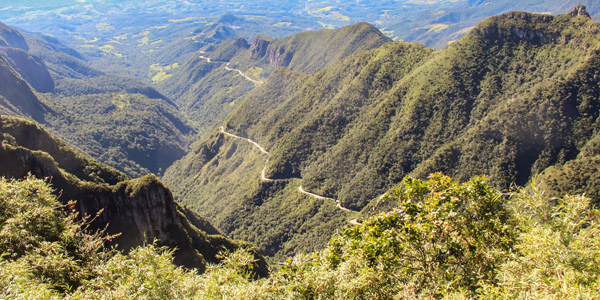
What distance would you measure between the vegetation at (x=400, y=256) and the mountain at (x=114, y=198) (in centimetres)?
3197

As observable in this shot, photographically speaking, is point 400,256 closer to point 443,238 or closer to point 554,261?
point 443,238

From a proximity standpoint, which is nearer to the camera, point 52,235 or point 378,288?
point 378,288

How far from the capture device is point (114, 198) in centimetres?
5962

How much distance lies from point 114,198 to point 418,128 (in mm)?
104350

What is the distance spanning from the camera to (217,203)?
161000 millimetres

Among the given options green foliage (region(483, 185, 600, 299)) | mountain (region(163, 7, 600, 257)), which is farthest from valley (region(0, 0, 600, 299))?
mountain (region(163, 7, 600, 257))

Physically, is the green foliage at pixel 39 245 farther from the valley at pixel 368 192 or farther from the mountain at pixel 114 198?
the mountain at pixel 114 198

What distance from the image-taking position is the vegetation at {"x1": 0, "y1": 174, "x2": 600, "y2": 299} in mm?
15352

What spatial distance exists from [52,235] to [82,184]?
4430cm

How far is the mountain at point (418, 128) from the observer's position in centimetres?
10025

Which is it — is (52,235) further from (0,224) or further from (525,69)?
(525,69)

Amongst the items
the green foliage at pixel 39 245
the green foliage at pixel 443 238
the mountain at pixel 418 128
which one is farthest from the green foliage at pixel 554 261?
the mountain at pixel 418 128

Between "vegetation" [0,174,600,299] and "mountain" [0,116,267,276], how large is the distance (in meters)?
32.0

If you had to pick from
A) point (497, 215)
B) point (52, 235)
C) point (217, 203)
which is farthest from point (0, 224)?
point (217, 203)
